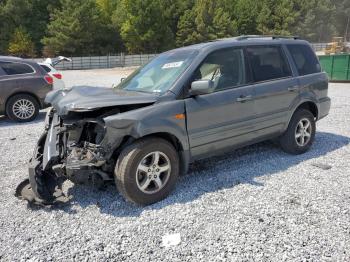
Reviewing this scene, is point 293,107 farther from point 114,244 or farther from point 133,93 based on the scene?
point 114,244

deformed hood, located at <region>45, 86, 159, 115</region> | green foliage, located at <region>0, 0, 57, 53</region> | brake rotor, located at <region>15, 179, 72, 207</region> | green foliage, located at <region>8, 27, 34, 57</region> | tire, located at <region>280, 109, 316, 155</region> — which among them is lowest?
brake rotor, located at <region>15, 179, 72, 207</region>

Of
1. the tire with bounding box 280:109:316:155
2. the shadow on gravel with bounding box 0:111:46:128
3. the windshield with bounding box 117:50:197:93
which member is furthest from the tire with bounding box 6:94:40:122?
the tire with bounding box 280:109:316:155

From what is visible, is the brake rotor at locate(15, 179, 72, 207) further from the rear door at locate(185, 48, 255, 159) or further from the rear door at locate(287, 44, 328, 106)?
the rear door at locate(287, 44, 328, 106)

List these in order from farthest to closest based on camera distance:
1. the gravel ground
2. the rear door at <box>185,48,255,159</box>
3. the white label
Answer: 1. the white label
2. the rear door at <box>185,48,255,159</box>
3. the gravel ground

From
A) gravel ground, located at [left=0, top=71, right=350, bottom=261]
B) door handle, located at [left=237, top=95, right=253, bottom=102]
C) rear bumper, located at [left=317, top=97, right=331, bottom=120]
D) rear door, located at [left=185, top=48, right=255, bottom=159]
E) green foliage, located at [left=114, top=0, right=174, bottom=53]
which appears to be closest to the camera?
gravel ground, located at [left=0, top=71, right=350, bottom=261]

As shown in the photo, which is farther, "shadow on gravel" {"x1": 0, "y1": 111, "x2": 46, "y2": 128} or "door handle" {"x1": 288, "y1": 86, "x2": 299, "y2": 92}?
"shadow on gravel" {"x1": 0, "y1": 111, "x2": 46, "y2": 128}

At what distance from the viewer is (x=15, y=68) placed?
8672 mm

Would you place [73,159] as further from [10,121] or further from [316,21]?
[316,21]

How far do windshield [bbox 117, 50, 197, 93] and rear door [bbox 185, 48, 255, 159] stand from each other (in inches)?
9.8

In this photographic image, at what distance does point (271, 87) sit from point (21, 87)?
6.56 meters

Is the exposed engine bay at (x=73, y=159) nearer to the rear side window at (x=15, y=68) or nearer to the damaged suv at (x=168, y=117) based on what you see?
the damaged suv at (x=168, y=117)

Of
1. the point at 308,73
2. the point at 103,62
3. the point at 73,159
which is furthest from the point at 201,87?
the point at 103,62

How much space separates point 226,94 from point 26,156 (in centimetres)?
362

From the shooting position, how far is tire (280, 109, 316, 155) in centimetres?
523
